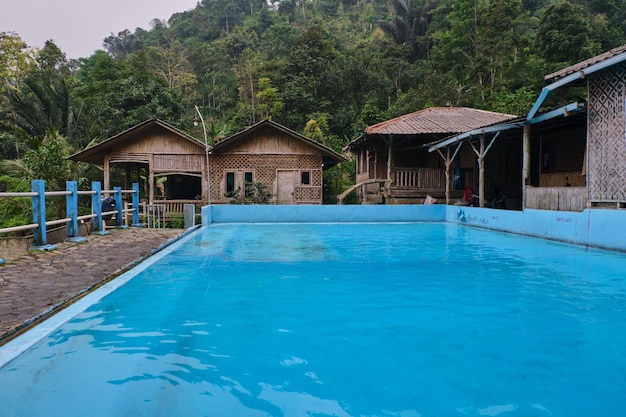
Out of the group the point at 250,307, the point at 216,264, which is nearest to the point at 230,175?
the point at 216,264

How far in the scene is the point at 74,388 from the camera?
3.11 metres

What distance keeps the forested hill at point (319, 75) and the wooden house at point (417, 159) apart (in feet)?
27.8

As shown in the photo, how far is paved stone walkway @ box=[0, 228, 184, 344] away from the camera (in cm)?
462

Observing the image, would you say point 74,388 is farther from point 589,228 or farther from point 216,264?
point 589,228

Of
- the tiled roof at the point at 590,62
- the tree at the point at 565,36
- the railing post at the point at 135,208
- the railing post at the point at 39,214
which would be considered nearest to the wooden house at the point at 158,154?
the railing post at the point at 135,208

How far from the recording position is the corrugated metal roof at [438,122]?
741 inches

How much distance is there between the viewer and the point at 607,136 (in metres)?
10.5

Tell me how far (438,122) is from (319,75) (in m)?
18.6

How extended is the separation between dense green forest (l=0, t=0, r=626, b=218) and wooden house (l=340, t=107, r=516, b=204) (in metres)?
5.17

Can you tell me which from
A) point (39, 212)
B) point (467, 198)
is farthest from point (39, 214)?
point (467, 198)

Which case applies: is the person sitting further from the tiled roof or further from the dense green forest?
the dense green forest

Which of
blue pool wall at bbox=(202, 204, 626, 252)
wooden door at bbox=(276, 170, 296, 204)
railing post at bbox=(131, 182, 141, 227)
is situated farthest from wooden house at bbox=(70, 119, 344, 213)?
railing post at bbox=(131, 182, 141, 227)

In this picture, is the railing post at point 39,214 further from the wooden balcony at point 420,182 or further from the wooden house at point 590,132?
the wooden balcony at point 420,182

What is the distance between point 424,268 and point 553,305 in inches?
107
